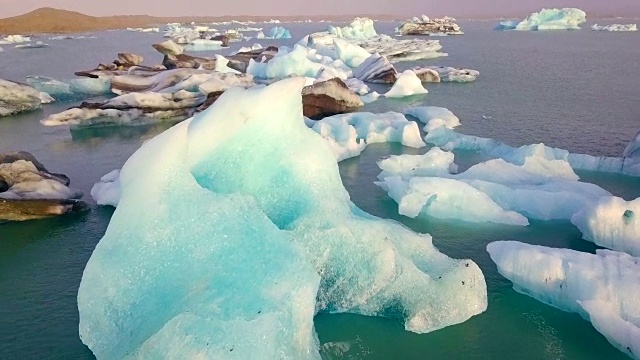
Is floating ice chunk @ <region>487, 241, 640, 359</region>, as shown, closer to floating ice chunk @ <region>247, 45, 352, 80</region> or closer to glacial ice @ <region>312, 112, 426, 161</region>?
glacial ice @ <region>312, 112, 426, 161</region>

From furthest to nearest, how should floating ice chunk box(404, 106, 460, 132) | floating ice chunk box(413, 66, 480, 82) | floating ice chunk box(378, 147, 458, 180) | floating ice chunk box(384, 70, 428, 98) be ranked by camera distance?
floating ice chunk box(413, 66, 480, 82), floating ice chunk box(384, 70, 428, 98), floating ice chunk box(404, 106, 460, 132), floating ice chunk box(378, 147, 458, 180)

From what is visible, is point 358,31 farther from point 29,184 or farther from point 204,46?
point 29,184

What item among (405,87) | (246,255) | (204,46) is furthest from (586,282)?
(204,46)

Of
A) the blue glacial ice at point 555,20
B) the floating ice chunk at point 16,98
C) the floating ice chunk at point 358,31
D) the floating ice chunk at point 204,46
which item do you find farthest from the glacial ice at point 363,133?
the blue glacial ice at point 555,20

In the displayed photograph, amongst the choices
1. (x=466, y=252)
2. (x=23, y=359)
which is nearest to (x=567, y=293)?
(x=466, y=252)

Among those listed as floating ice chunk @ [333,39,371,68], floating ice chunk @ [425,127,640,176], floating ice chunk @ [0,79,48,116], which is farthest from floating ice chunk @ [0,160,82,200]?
floating ice chunk @ [333,39,371,68]

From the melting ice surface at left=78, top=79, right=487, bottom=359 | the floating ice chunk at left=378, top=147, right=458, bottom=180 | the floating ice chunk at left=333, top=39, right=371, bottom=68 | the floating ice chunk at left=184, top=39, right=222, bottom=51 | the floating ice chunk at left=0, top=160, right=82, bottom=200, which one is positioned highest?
the melting ice surface at left=78, top=79, right=487, bottom=359

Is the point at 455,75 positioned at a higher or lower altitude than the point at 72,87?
lower
